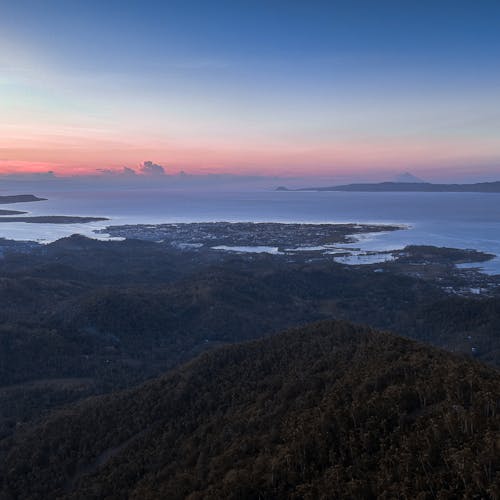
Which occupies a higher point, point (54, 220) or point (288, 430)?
point (54, 220)

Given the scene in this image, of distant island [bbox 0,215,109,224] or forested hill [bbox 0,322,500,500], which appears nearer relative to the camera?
forested hill [bbox 0,322,500,500]

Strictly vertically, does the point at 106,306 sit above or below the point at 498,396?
below

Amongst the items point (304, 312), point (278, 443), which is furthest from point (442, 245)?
point (278, 443)

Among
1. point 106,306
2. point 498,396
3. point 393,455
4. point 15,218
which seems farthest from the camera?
point 15,218

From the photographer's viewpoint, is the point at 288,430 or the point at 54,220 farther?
the point at 54,220

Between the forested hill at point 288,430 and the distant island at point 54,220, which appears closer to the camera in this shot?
the forested hill at point 288,430

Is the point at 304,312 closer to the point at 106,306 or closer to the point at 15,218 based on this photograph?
the point at 106,306

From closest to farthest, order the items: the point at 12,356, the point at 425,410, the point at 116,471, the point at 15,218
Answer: the point at 425,410 < the point at 116,471 < the point at 12,356 < the point at 15,218

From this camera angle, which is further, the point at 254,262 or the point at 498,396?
the point at 254,262
